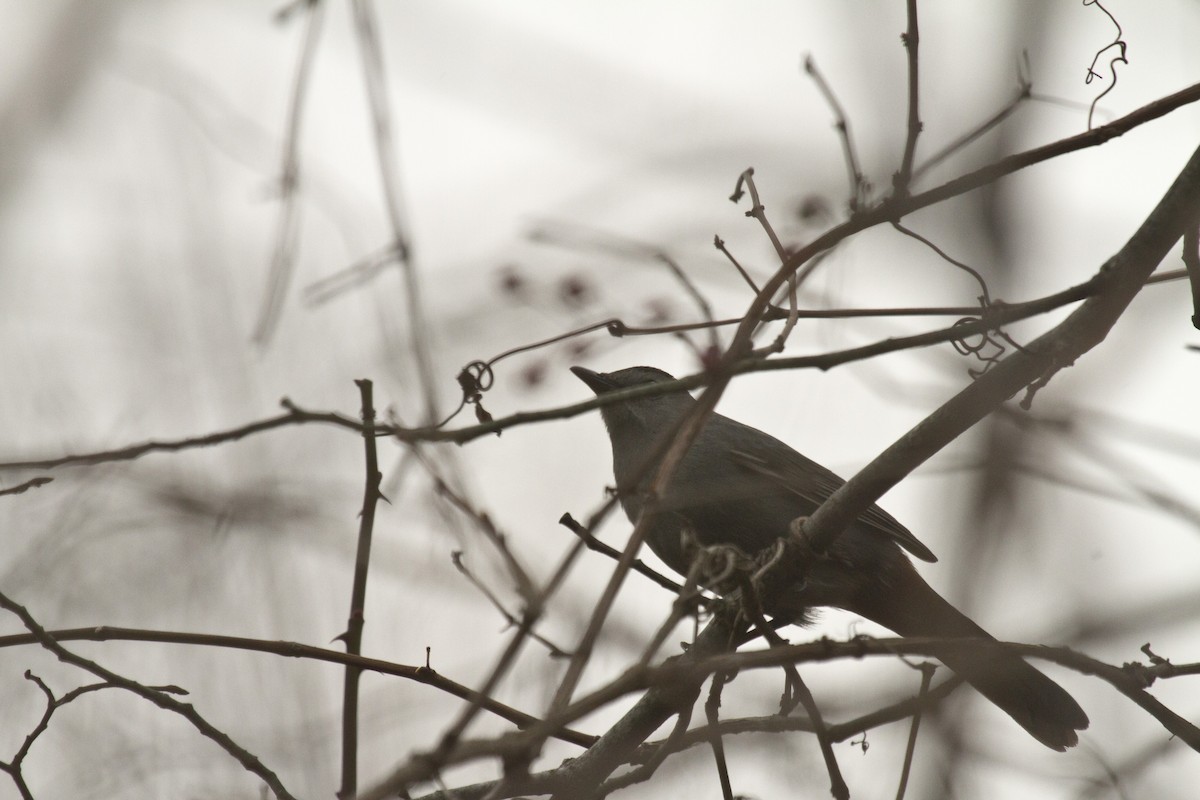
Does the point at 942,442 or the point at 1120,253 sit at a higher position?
the point at 1120,253

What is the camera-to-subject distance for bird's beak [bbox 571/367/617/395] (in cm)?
625

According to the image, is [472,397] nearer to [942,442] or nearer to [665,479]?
[665,479]

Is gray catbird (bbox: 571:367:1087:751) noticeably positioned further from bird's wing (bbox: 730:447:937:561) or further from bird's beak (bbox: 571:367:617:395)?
bird's beak (bbox: 571:367:617:395)

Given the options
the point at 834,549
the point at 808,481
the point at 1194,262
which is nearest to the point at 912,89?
the point at 1194,262

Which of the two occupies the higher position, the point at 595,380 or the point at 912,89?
the point at 595,380

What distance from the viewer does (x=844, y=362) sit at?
2.38 m

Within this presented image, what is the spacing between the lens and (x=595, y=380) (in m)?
6.25

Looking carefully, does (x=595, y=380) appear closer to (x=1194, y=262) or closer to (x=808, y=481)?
(x=808, y=481)

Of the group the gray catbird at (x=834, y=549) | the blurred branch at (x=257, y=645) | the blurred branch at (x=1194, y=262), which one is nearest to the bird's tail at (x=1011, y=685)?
the gray catbird at (x=834, y=549)

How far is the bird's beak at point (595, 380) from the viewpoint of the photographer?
6246mm

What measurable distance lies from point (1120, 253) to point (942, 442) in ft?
2.05

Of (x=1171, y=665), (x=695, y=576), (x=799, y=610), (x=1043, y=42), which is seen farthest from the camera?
(x=799, y=610)

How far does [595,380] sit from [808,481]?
1302mm

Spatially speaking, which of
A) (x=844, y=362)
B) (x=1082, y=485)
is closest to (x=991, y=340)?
(x=1082, y=485)
